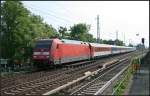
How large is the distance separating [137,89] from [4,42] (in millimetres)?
30516

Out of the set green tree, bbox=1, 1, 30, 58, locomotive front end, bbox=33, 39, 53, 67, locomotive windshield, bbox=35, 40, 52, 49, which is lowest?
locomotive front end, bbox=33, 39, 53, 67

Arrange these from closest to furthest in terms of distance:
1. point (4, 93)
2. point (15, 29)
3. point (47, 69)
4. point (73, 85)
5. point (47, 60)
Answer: point (4, 93), point (73, 85), point (47, 60), point (47, 69), point (15, 29)

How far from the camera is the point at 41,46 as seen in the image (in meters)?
36.1

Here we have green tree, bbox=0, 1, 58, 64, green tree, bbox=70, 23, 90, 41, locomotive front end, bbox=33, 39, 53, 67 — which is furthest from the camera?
green tree, bbox=70, 23, 90, 41

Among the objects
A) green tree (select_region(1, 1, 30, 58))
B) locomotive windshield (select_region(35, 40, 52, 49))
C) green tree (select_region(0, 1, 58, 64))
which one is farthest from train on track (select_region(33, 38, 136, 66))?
green tree (select_region(1, 1, 30, 58))

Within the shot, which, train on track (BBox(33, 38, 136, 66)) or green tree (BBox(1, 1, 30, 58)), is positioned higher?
green tree (BBox(1, 1, 30, 58))

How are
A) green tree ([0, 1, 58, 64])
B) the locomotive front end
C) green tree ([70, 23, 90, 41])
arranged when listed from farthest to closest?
green tree ([70, 23, 90, 41]), green tree ([0, 1, 58, 64]), the locomotive front end

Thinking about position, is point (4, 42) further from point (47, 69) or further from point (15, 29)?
point (47, 69)

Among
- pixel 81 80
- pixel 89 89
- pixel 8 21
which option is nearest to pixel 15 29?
pixel 8 21

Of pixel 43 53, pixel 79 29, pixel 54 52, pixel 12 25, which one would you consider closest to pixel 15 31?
pixel 12 25

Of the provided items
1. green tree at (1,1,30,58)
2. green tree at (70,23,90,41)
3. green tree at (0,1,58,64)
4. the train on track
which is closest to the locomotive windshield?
the train on track

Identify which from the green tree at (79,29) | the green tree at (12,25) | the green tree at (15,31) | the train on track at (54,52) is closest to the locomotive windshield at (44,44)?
the train on track at (54,52)

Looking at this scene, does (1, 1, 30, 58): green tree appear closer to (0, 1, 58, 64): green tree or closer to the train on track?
(0, 1, 58, 64): green tree

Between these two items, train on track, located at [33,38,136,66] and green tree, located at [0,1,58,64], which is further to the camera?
green tree, located at [0,1,58,64]
